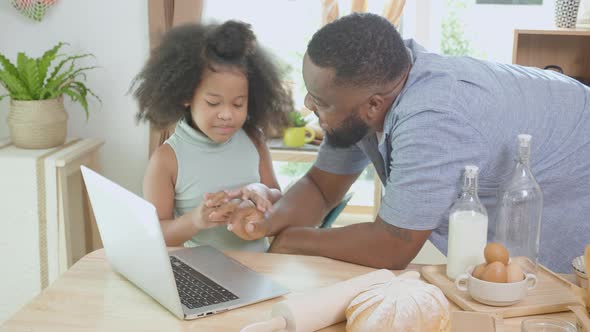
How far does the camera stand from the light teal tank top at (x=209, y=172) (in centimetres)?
192

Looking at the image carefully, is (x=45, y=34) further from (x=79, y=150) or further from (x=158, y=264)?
(x=158, y=264)

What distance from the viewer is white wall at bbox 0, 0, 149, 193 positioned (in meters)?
3.15

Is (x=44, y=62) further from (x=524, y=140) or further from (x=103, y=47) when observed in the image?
(x=524, y=140)

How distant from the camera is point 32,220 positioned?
2799mm

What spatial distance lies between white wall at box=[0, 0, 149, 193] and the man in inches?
66.4

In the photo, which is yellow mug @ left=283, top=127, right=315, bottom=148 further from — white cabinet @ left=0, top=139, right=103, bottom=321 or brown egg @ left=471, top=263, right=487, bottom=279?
brown egg @ left=471, top=263, right=487, bottom=279

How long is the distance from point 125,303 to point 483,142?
29.7 inches

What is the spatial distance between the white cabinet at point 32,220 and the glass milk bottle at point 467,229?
1826 millimetres

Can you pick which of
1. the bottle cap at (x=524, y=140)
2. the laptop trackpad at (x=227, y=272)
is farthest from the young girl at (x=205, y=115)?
the bottle cap at (x=524, y=140)

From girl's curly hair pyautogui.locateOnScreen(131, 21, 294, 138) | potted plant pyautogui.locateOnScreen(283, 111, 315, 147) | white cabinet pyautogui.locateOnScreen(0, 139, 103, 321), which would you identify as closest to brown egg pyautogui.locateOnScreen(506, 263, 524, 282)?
girl's curly hair pyautogui.locateOnScreen(131, 21, 294, 138)

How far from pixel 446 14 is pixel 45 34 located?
1790 millimetres

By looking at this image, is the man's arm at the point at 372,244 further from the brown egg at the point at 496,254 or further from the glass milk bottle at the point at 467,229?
the brown egg at the point at 496,254

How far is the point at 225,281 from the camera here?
4.52ft

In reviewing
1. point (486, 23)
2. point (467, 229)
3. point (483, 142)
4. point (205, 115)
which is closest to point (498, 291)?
point (467, 229)
